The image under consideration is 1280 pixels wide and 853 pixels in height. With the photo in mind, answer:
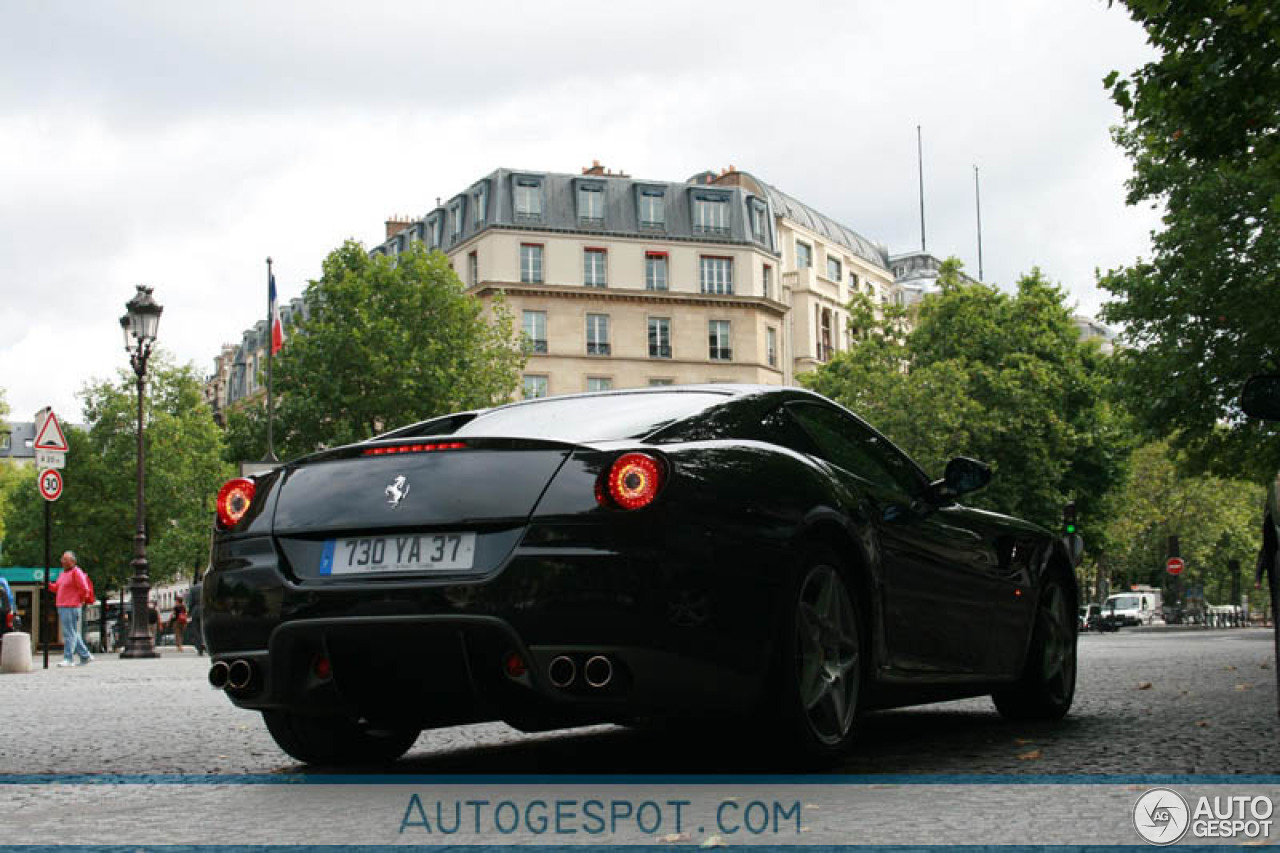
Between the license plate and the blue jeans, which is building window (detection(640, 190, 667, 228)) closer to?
the blue jeans

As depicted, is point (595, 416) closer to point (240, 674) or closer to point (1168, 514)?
point (240, 674)

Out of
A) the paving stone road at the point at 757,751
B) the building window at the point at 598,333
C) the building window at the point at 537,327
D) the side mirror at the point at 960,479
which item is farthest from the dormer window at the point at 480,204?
the side mirror at the point at 960,479

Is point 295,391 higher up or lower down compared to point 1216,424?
higher up

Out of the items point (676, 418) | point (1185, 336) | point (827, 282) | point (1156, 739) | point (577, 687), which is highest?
point (827, 282)

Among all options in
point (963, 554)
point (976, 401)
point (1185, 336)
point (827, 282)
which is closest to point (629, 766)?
point (963, 554)

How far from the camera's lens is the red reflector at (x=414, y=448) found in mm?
5199

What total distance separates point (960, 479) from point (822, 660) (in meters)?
1.39

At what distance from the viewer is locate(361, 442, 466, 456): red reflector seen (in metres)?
5.20

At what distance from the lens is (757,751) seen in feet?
17.4

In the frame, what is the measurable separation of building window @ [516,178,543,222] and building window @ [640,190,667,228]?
5.17 m

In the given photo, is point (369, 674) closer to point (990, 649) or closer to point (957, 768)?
point (957, 768)

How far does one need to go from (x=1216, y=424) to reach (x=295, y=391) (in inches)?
1356

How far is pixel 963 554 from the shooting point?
6754 mm

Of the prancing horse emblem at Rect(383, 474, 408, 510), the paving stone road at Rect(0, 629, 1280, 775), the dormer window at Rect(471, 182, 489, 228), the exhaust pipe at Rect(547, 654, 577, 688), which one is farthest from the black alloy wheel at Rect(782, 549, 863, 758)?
the dormer window at Rect(471, 182, 489, 228)
